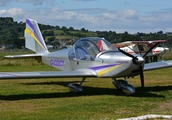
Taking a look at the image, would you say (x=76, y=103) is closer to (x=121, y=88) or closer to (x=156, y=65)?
(x=121, y=88)

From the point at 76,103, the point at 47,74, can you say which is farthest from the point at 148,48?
the point at 76,103

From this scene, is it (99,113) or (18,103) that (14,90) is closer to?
(18,103)

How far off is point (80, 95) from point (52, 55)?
4.09 meters

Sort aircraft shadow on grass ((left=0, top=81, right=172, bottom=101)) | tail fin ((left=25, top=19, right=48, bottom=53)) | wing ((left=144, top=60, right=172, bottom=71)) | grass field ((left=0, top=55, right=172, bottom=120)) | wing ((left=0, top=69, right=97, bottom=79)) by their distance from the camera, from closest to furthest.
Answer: grass field ((left=0, top=55, right=172, bottom=120)) → wing ((left=0, top=69, right=97, bottom=79)) → aircraft shadow on grass ((left=0, top=81, right=172, bottom=101)) → wing ((left=144, top=60, right=172, bottom=71)) → tail fin ((left=25, top=19, right=48, bottom=53))

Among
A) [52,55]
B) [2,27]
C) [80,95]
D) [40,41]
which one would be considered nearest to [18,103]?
[80,95]

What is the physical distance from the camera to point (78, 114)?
867cm

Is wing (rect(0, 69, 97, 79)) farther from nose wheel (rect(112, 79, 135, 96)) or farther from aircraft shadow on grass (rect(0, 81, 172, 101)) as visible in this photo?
nose wheel (rect(112, 79, 135, 96))

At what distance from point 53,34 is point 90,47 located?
11733cm

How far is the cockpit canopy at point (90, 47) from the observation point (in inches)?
509

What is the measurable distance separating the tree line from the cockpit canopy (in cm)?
7928

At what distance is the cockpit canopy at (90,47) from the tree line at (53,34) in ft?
260

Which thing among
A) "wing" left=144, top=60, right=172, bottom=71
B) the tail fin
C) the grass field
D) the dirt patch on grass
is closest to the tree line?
the tail fin

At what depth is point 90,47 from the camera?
13.1m

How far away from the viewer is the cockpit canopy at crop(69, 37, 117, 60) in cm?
1293
